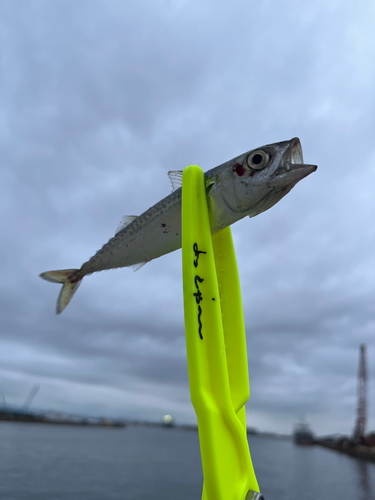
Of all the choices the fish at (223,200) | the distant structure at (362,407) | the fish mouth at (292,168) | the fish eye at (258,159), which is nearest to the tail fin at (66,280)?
the fish at (223,200)

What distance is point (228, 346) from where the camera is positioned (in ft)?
14.7

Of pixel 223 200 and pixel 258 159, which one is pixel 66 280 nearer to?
pixel 223 200

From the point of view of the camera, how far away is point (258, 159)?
4145mm

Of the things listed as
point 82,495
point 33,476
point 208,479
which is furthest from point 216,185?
point 33,476

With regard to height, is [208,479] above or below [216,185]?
below

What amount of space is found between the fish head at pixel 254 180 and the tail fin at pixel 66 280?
294 cm

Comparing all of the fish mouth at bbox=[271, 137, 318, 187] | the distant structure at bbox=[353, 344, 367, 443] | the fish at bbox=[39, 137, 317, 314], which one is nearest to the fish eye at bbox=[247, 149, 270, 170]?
the fish at bbox=[39, 137, 317, 314]

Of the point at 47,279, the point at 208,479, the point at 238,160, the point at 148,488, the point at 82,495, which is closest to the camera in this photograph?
the point at 208,479

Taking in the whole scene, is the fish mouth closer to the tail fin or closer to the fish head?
the fish head

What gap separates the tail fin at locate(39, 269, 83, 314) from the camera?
19.2 feet

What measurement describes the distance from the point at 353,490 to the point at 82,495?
180 feet

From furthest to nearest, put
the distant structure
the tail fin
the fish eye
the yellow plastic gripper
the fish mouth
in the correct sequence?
1. the distant structure
2. the tail fin
3. the fish eye
4. the fish mouth
5. the yellow plastic gripper

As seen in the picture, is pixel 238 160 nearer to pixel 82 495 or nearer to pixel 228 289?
pixel 228 289

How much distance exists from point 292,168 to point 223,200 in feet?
3.00
